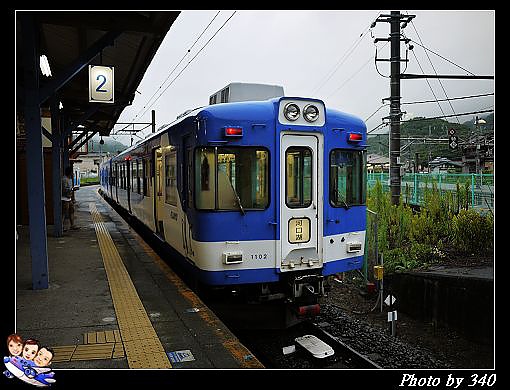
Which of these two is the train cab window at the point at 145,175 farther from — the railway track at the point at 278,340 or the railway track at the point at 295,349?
the railway track at the point at 295,349

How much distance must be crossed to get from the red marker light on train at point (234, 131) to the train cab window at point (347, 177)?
117 cm

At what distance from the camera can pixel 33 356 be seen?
3.40 metres

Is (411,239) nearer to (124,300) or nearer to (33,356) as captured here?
(124,300)

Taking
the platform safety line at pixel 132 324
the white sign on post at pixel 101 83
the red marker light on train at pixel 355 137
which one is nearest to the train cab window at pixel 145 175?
the white sign on post at pixel 101 83

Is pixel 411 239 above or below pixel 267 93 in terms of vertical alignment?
below

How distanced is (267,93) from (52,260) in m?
4.81

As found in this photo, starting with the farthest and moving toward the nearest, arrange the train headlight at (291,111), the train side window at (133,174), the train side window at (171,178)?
1. the train side window at (133,174)
2. the train side window at (171,178)
3. the train headlight at (291,111)

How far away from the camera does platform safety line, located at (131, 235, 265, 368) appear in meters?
4.18

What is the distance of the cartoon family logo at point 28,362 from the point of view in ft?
10.8

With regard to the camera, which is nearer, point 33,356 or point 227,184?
point 33,356

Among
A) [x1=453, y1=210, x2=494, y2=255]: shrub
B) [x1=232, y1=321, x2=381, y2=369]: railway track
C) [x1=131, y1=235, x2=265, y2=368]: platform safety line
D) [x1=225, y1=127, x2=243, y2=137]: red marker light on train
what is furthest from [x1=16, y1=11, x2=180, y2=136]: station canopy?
[x1=453, y1=210, x2=494, y2=255]: shrub
